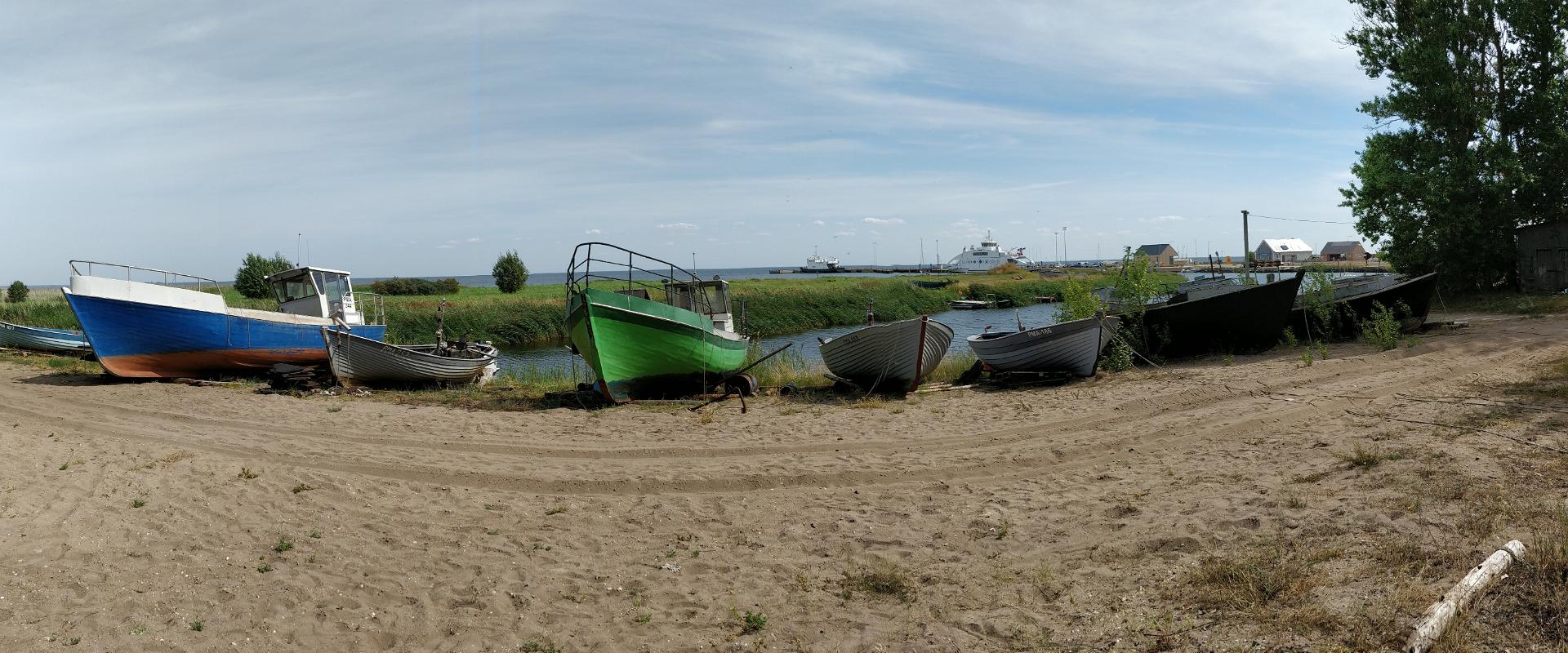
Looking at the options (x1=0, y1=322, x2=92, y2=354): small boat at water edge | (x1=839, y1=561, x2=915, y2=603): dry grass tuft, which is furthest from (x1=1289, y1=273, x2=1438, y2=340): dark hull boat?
(x1=0, y1=322, x2=92, y2=354): small boat at water edge

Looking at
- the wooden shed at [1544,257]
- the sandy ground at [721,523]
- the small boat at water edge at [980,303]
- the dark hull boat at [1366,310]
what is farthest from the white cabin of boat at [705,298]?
the small boat at water edge at [980,303]

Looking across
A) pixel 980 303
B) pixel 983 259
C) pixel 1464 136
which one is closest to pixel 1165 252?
pixel 983 259

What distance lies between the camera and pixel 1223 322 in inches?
643

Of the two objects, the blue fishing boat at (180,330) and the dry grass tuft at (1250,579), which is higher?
the blue fishing boat at (180,330)

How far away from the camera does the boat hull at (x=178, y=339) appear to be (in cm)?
1620

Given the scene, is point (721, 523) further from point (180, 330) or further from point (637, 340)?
point (180, 330)

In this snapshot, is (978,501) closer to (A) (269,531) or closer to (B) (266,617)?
(B) (266,617)

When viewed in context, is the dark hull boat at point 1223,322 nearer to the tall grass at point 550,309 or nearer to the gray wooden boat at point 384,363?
→ the tall grass at point 550,309

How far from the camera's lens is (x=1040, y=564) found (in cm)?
580

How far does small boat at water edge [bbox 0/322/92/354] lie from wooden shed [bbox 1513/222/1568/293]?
3932 cm

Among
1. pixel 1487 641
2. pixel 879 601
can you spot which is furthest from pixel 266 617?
pixel 1487 641

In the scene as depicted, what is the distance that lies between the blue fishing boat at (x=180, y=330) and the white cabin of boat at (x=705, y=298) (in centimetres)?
762

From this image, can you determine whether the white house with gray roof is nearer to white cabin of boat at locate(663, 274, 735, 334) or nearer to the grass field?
the grass field

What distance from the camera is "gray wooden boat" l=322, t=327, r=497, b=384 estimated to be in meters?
15.9
